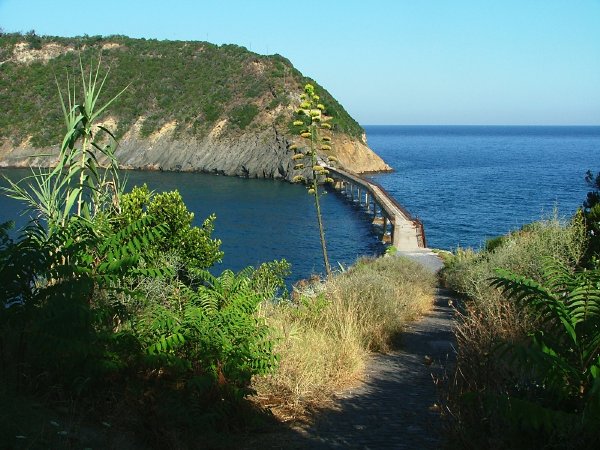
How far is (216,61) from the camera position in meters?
103

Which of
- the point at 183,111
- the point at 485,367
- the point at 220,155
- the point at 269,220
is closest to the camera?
the point at 485,367

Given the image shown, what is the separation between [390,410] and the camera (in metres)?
6.49

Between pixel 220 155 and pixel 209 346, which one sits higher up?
pixel 220 155

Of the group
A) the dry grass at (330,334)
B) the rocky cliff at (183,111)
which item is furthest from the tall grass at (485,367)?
the rocky cliff at (183,111)

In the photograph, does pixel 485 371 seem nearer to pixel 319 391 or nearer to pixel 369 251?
pixel 319 391

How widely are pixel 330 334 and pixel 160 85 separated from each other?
307 feet

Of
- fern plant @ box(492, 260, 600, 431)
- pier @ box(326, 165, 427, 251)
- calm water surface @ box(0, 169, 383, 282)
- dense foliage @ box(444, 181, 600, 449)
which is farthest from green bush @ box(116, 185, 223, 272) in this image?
pier @ box(326, 165, 427, 251)

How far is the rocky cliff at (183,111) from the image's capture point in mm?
83250

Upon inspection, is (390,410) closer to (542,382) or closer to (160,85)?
(542,382)

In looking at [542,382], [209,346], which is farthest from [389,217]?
[542,382]

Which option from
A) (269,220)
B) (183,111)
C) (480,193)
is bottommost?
(269,220)

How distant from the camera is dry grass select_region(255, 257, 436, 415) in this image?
6527mm

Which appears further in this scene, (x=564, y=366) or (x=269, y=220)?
(x=269, y=220)

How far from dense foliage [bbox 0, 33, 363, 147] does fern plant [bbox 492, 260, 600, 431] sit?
256ft
